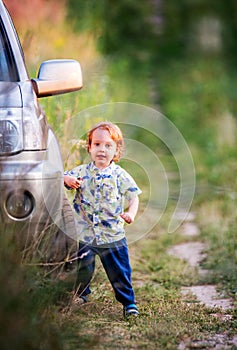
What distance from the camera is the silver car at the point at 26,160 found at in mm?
4816

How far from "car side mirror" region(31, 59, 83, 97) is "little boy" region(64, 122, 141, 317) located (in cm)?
35

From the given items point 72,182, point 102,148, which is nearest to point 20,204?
point 72,182

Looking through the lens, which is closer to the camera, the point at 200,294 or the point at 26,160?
the point at 26,160

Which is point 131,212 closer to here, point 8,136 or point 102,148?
point 102,148

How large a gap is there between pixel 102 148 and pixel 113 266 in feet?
2.04

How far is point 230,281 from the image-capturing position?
661cm

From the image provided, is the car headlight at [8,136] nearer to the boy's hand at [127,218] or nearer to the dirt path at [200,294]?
the boy's hand at [127,218]

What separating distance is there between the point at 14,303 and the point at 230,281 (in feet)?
9.11

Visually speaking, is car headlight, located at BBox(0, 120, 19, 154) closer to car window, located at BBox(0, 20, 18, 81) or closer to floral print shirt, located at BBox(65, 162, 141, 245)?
car window, located at BBox(0, 20, 18, 81)

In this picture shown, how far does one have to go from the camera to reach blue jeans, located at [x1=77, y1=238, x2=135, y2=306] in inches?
214

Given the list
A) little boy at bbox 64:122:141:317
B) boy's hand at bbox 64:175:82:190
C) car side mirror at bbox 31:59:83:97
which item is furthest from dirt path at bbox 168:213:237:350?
car side mirror at bbox 31:59:83:97

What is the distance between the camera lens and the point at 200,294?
20.8 ft

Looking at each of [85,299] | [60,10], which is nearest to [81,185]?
[85,299]

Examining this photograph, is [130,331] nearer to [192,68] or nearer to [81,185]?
[81,185]
